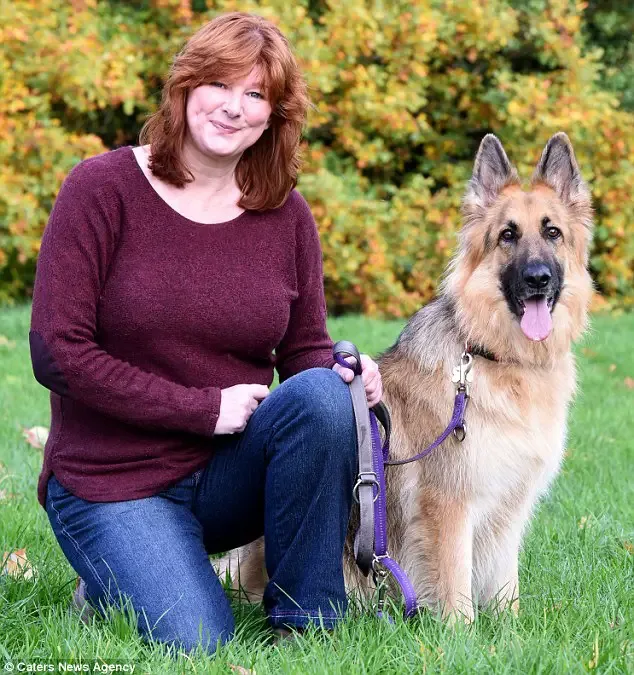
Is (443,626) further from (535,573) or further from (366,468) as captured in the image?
(535,573)

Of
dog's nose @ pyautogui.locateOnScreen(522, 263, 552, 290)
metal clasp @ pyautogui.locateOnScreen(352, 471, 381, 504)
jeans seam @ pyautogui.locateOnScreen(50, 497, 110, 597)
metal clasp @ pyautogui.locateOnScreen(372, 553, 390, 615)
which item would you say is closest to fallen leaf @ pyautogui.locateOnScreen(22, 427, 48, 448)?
jeans seam @ pyautogui.locateOnScreen(50, 497, 110, 597)

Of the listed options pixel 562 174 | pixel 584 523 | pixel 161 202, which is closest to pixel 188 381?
pixel 161 202

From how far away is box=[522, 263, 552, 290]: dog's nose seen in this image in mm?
3098

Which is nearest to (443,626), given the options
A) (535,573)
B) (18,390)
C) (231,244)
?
(535,573)

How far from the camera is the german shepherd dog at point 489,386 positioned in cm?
301

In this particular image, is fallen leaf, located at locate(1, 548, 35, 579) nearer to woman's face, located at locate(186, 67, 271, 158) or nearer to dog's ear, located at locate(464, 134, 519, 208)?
woman's face, located at locate(186, 67, 271, 158)

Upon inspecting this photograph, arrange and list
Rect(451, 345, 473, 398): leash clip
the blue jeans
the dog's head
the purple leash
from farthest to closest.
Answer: the dog's head, Rect(451, 345, 473, 398): leash clip, the purple leash, the blue jeans

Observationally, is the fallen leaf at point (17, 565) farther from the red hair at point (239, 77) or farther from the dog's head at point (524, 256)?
the dog's head at point (524, 256)

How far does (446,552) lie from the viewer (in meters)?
2.98

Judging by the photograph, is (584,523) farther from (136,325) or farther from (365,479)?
(136,325)

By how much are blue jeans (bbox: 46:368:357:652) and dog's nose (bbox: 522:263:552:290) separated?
835 millimetres

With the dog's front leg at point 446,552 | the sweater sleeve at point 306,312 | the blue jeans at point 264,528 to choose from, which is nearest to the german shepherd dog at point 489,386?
the dog's front leg at point 446,552

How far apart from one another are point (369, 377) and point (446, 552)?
66cm

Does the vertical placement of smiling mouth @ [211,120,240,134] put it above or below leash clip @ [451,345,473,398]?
above
